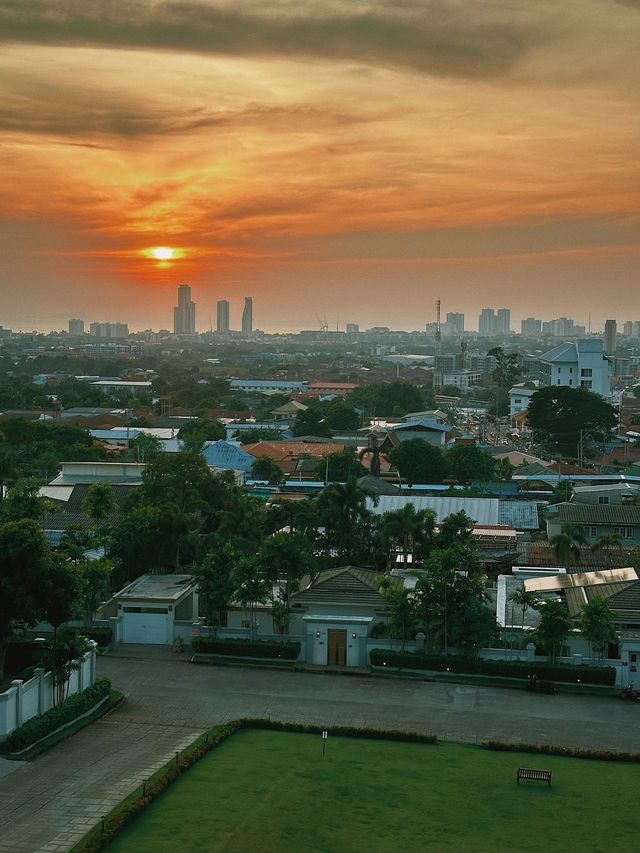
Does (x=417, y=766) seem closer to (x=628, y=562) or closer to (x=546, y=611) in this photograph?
(x=546, y=611)

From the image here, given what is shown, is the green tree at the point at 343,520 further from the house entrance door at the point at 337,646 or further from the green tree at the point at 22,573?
the green tree at the point at 22,573

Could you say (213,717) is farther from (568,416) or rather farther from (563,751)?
(568,416)

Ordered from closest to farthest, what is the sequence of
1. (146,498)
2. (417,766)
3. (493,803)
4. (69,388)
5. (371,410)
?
(493,803) < (417,766) < (146,498) < (371,410) < (69,388)

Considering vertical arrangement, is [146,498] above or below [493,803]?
above

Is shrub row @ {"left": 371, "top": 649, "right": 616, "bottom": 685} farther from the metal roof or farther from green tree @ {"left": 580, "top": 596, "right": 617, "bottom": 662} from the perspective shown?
the metal roof

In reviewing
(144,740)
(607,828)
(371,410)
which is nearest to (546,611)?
(607,828)

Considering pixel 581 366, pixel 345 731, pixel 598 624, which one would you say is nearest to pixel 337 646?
pixel 345 731

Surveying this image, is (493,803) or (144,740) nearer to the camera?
(493,803)

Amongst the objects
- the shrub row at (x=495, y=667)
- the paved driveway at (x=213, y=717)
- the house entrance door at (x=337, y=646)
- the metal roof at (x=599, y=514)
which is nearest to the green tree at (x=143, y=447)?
the metal roof at (x=599, y=514)
